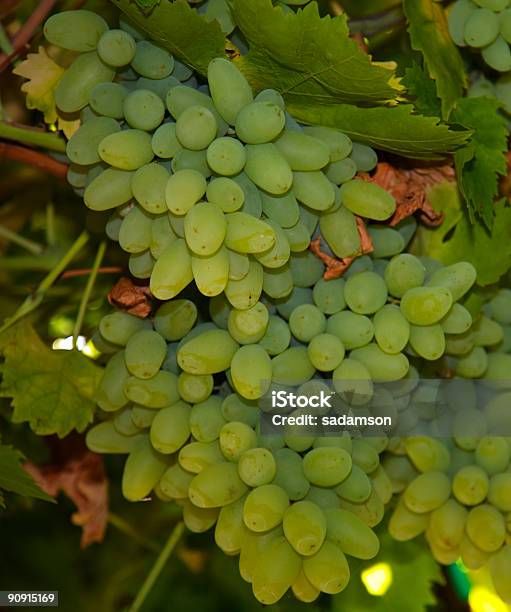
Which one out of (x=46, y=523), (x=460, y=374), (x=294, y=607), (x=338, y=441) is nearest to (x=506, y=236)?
(x=460, y=374)

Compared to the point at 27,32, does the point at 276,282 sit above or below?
below

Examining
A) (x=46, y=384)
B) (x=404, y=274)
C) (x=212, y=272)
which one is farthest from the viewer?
(x=46, y=384)

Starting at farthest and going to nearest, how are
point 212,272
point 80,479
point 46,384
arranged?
point 80,479
point 46,384
point 212,272

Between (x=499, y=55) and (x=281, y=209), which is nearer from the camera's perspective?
(x=281, y=209)

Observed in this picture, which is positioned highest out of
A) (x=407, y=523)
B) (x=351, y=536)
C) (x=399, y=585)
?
(x=351, y=536)

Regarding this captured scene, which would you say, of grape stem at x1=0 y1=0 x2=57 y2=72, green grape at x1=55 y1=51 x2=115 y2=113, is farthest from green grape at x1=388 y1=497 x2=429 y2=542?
grape stem at x1=0 y1=0 x2=57 y2=72

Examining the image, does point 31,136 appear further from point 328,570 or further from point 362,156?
point 328,570

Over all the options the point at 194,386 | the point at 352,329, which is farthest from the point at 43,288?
the point at 352,329
